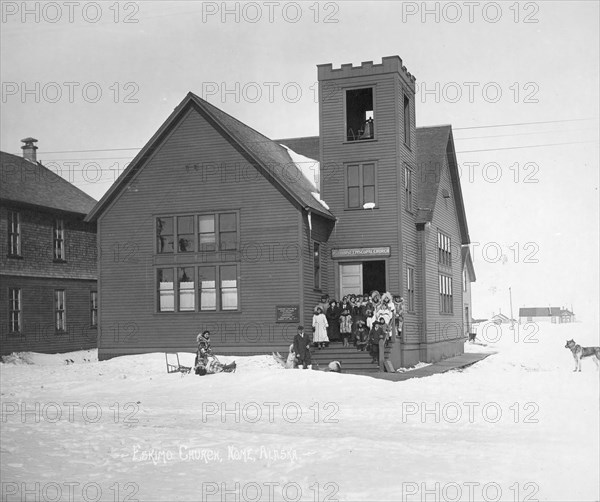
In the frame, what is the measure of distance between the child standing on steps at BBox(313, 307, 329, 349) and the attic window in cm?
686

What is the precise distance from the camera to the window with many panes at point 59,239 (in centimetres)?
3362

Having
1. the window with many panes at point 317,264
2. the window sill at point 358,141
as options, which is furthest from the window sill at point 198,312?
the window sill at point 358,141

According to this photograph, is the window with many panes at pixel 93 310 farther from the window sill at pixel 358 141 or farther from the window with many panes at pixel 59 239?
the window sill at pixel 358 141

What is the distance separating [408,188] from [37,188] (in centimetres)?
1584

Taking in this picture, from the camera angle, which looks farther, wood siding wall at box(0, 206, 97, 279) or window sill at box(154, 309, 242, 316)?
wood siding wall at box(0, 206, 97, 279)

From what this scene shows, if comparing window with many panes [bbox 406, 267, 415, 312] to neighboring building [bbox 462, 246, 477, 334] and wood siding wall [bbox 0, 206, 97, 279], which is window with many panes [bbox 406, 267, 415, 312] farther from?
neighboring building [bbox 462, 246, 477, 334]

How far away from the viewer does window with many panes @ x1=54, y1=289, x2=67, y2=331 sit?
109 ft

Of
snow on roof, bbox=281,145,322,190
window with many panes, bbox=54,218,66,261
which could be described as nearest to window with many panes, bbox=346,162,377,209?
snow on roof, bbox=281,145,322,190

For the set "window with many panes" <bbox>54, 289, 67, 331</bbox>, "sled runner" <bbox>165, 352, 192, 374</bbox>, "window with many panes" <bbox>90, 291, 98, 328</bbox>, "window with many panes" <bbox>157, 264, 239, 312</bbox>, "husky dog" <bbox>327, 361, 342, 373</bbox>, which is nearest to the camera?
"sled runner" <bbox>165, 352, 192, 374</bbox>

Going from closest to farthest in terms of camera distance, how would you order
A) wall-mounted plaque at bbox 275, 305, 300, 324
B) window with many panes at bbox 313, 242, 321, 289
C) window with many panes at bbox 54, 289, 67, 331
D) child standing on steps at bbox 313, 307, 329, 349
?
child standing on steps at bbox 313, 307, 329, 349
wall-mounted plaque at bbox 275, 305, 300, 324
window with many panes at bbox 313, 242, 321, 289
window with many panes at bbox 54, 289, 67, 331

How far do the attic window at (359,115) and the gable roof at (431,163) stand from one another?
3181 mm

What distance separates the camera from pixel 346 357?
Answer: 81.2 ft

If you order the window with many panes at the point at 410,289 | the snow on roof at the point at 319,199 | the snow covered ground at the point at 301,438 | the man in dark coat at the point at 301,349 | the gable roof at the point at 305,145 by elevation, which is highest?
the gable roof at the point at 305,145

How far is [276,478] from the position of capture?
9.91 m
